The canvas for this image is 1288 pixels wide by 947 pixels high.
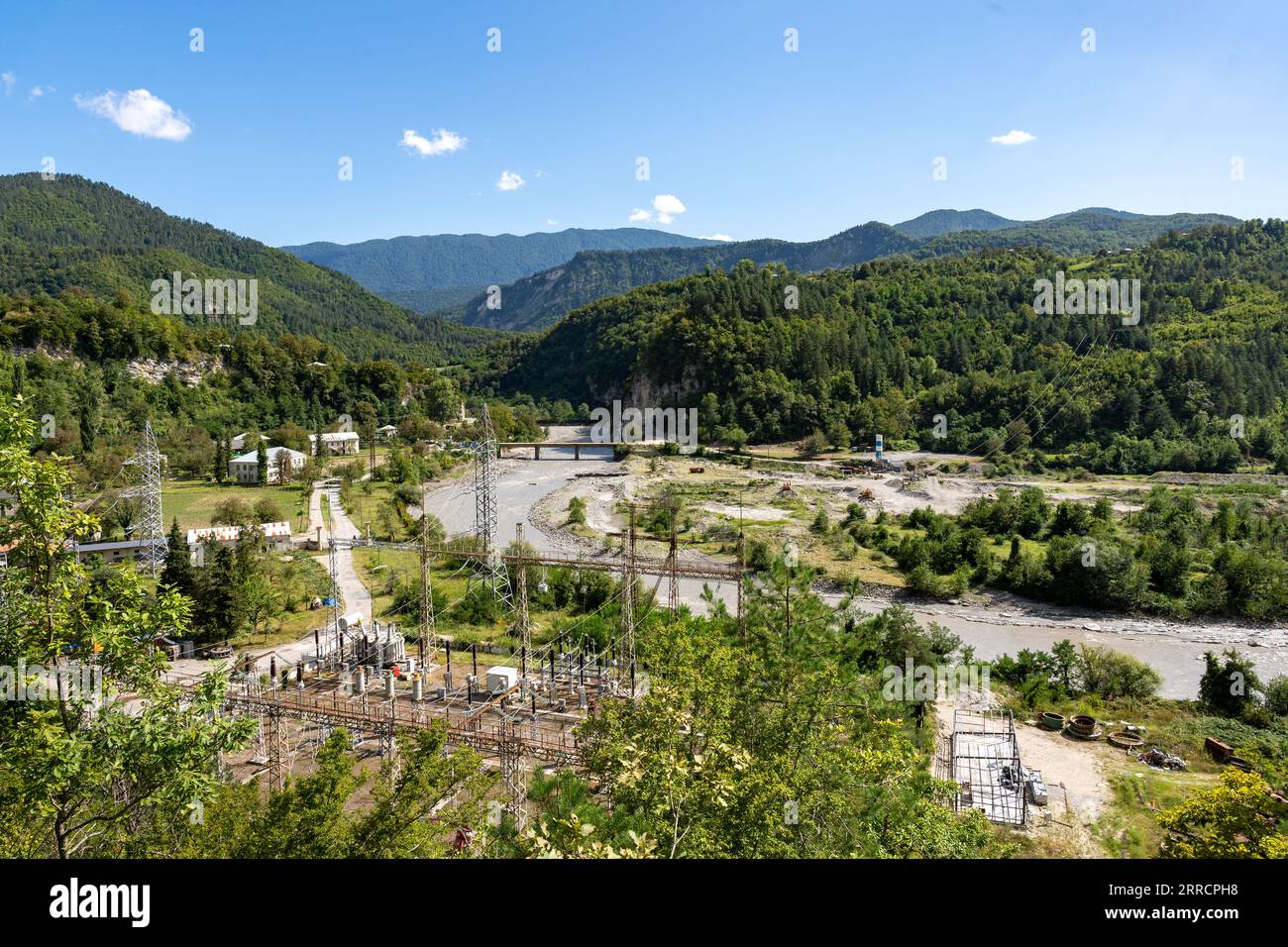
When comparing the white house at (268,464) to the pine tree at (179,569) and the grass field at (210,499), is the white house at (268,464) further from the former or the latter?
the pine tree at (179,569)

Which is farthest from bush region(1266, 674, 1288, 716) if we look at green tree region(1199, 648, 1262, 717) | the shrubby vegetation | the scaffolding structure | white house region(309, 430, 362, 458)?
white house region(309, 430, 362, 458)

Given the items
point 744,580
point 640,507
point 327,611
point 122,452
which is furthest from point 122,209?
point 744,580

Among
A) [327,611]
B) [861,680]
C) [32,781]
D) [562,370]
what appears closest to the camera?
[32,781]

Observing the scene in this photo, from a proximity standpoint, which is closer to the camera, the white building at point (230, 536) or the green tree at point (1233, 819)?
the green tree at point (1233, 819)

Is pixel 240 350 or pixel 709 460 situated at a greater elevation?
pixel 240 350

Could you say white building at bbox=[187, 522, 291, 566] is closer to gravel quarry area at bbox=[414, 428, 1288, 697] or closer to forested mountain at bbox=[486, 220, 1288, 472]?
gravel quarry area at bbox=[414, 428, 1288, 697]

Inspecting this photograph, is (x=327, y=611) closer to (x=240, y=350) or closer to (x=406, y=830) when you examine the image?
(x=406, y=830)

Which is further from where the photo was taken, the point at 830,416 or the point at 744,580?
the point at 830,416

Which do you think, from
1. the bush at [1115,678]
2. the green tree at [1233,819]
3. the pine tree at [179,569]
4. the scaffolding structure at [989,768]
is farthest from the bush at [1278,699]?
the pine tree at [179,569]
